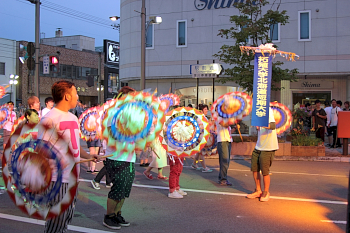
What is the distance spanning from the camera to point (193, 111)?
7.00m

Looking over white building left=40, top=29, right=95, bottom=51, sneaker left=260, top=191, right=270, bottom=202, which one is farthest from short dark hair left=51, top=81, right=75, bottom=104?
white building left=40, top=29, right=95, bottom=51

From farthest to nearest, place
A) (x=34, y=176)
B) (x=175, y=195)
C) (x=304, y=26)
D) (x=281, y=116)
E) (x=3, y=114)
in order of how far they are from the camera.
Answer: (x=304, y=26)
(x=3, y=114)
(x=281, y=116)
(x=175, y=195)
(x=34, y=176)

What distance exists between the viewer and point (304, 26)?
22.1 meters

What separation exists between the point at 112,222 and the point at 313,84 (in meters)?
20.6

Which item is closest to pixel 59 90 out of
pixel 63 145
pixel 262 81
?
pixel 63 145

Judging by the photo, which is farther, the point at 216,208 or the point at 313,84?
the point at 313,84

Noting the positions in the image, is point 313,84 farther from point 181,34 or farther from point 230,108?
point 230,108

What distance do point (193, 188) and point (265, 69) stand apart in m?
3.22

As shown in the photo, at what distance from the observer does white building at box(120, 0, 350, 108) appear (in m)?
21.6

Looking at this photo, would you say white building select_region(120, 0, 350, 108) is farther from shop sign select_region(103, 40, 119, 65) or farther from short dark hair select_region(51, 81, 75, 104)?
short dark hair select_region(51, 81, 75, 104)

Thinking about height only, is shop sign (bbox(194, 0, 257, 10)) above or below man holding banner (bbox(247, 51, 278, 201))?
above

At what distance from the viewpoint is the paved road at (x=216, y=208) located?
529 centimetres

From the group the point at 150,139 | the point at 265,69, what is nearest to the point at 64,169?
the point at 150,139

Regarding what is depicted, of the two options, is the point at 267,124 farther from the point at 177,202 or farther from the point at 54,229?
the point at 54,229
